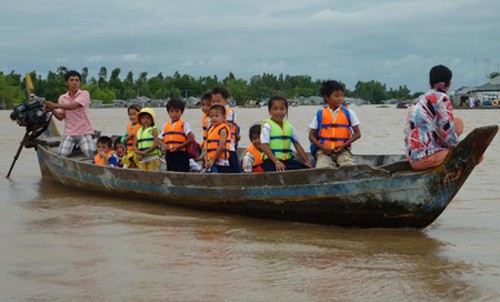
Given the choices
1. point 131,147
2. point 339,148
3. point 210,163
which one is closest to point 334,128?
point 339,148

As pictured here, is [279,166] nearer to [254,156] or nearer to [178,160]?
[254,156]

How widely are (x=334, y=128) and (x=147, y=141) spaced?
255 cm

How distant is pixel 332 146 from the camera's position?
6.77m

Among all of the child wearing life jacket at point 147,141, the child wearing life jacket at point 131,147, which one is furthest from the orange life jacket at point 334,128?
the child wearing life jacket at point 131,147

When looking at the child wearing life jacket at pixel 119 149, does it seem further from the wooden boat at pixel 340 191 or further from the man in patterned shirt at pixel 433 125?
the man in patterned shirt at pixel 433 125

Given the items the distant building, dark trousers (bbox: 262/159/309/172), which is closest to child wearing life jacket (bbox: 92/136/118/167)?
dark trousers (bbox: 262/159/309/172)

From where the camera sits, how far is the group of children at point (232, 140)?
22.2 ft

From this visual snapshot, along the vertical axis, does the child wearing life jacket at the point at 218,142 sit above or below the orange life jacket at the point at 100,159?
above

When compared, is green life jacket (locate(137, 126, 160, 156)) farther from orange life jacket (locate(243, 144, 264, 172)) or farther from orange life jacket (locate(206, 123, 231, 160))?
orange life jacket (locate(243, 144, 264, 172))

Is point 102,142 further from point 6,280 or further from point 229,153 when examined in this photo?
point 6,280

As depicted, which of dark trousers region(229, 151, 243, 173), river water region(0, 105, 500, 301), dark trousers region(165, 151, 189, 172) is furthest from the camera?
dark trousers region(165, 151, 189, 172)

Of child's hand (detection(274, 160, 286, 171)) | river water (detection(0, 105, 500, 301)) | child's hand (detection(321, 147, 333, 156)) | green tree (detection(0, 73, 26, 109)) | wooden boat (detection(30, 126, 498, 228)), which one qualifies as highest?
green tree (detection(0, 73, 26, 109))

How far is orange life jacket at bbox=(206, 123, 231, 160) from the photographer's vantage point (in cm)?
744

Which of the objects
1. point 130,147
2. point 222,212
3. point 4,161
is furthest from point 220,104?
point 4,161
